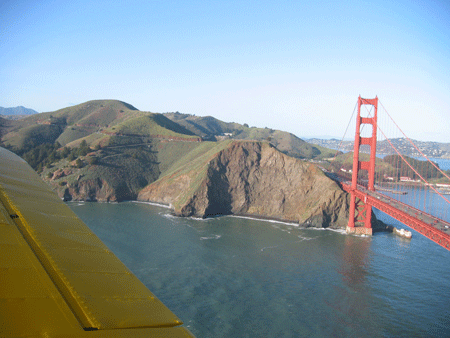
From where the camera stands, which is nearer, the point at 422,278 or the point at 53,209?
the point at 53,209

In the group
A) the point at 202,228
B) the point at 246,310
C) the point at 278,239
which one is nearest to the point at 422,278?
the point at 278,239

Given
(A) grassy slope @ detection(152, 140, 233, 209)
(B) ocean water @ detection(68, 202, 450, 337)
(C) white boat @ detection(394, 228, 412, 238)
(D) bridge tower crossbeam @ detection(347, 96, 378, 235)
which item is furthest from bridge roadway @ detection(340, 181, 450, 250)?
(A) grassy slope @ detection(152, 140, 233, 209)

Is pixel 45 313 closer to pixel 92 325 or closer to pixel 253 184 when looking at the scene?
pixel 92 325

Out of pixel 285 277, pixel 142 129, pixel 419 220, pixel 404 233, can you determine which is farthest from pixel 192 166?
pixel 419 220

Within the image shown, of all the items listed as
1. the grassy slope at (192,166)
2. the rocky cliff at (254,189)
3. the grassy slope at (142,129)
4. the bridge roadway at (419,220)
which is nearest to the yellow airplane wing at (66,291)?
the bridge roadway at (419,220)

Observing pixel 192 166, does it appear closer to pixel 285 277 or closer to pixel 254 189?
pixel 254 189

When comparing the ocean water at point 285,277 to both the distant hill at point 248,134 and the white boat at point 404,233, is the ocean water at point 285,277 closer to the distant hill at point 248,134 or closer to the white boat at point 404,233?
the white boat at point 404,233
